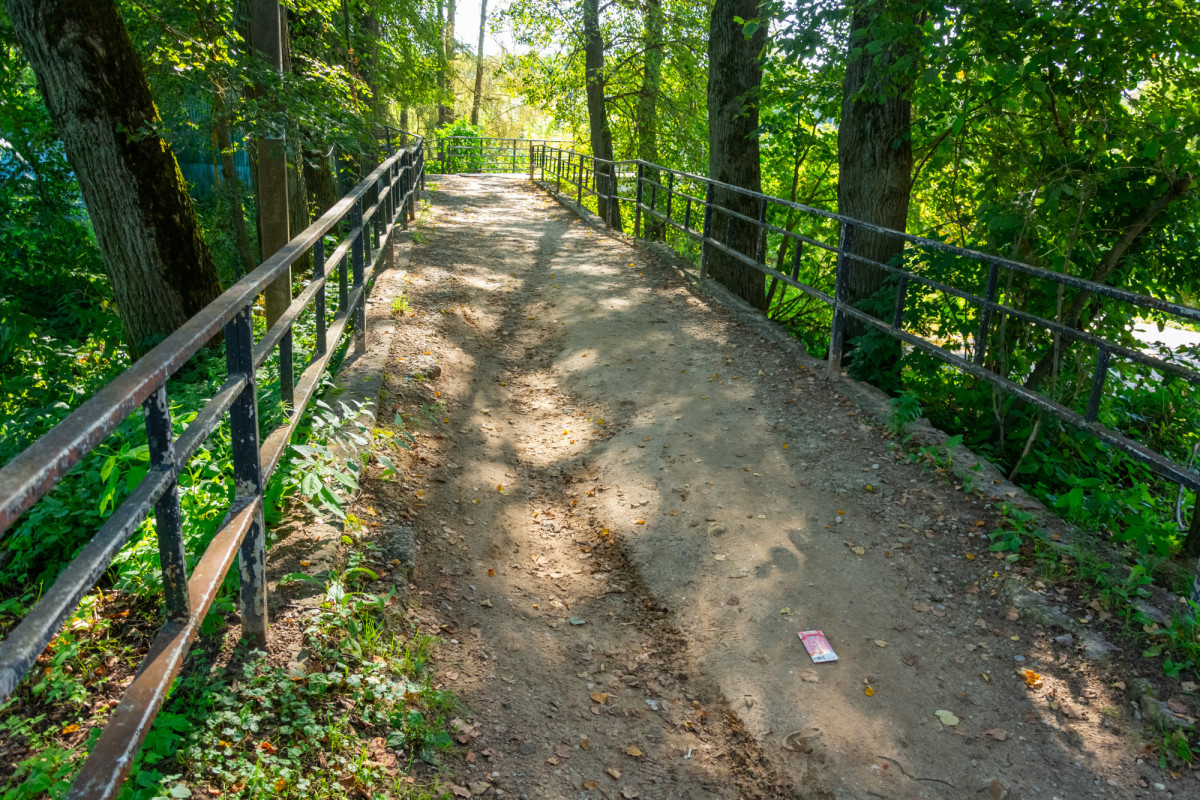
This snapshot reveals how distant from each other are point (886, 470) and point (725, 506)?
3.70 feet

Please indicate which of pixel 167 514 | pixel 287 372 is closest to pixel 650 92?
pixel 287 372

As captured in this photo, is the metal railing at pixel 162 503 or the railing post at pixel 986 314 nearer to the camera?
the metal railing at pixel 162 503

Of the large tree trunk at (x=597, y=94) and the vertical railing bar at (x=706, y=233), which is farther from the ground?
the large tree trunk at (x=597, y=94)

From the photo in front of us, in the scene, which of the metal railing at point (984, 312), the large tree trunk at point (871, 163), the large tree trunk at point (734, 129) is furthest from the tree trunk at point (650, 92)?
the large tree trunk at point (871, 163)

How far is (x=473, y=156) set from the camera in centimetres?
3384

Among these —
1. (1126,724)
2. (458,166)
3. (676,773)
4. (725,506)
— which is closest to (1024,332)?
(725,506)

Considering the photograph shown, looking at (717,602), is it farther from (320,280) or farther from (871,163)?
(871,163)

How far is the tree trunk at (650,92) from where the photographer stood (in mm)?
18125

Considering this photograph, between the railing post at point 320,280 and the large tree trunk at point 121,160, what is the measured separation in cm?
274

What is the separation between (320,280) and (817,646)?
321 centimetres

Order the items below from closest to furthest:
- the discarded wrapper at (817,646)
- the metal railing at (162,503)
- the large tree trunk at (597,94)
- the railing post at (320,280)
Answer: the metal railing at (162,503)
the discarded wrapper at (817,646)
the railing post at (320,280)
the large tree trunk at (597,94)

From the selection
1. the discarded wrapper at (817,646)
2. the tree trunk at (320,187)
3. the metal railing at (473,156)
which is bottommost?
the discarded wrapper at (817,646)

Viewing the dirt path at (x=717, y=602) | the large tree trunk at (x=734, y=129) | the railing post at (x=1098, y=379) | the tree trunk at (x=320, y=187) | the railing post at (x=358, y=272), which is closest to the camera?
the dirt path at (x=717, y=602)

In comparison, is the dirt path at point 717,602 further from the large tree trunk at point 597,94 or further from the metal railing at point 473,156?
the metal railing at point 473,156
